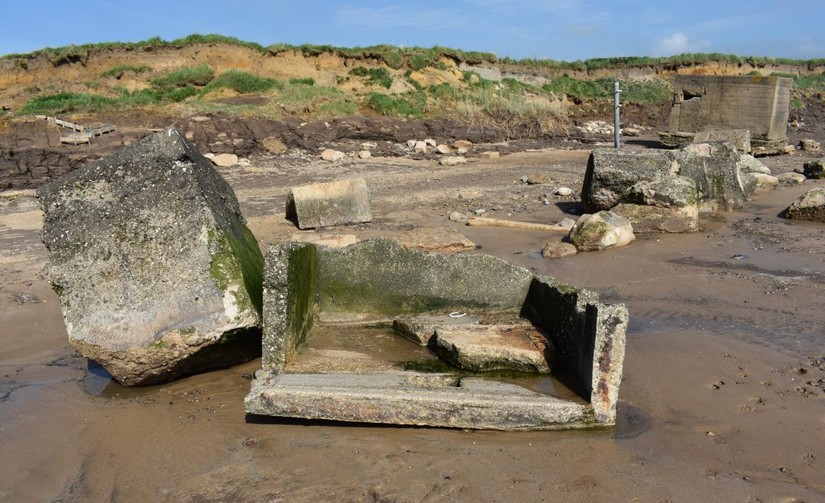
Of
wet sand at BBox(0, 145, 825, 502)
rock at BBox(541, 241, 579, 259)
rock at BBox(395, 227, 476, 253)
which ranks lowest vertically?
wet sand at BBox(0, 145, 825, 502)

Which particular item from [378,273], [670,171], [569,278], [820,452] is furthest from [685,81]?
[820,452]

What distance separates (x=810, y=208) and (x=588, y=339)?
20.9ft

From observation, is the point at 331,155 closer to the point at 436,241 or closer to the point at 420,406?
the point at 436,241

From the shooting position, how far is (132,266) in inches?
176

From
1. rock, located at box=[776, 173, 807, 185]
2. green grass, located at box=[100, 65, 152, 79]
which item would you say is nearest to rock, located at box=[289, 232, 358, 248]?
rock, located at box=[776, 173, 807, 185]

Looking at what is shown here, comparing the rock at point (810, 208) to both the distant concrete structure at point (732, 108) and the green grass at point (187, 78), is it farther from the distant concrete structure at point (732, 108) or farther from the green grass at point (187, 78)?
the green grass at point (187, 78)

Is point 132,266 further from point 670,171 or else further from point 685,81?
point 685,81

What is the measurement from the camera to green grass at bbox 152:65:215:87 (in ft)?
76.4

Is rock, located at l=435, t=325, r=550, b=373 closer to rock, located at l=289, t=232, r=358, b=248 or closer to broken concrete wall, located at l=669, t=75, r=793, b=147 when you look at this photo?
rock, located at l=289, t=232, r=358, b=248

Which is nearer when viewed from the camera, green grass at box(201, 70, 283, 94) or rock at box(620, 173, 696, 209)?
rock at box(620, 173, 696, 209)

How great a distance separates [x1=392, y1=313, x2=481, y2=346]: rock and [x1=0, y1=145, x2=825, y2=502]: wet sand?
1033 millimetres

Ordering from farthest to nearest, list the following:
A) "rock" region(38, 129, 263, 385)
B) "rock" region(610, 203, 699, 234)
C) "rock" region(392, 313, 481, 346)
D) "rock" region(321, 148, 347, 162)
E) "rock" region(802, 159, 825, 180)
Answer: "rock" region(321, 148, 347, 162) < "rock" region(802, 159, 825, 180) < "rock" region(610, 203, 699, 234) < "rock" region(392, 313, 481, 346) < "rock" region(38, 129, 263, 385)

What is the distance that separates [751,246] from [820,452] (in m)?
4.68

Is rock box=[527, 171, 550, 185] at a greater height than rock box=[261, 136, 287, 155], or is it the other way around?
rock box=[261, 136, 287, 155]
